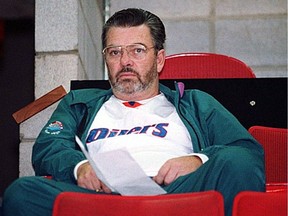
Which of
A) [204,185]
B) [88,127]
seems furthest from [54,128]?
[204,185]

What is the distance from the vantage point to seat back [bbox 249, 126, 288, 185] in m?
1.85

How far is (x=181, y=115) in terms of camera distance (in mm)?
1890

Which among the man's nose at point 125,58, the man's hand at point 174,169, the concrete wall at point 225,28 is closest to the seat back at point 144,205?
the man's hand at point 174,169

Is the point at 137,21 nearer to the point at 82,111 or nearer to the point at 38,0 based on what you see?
the point at 82,111

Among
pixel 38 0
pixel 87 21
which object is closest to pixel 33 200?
pixel 38 0

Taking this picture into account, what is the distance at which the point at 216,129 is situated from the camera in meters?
1.77

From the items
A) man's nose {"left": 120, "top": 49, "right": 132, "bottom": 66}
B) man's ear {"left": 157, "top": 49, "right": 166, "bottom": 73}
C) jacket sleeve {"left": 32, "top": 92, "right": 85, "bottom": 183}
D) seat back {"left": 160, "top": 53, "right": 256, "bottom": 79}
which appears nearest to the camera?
jacket sleeve {"left": 32, "top": 92, "right": 85, "bottom": 183}

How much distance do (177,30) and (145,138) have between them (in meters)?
2.14

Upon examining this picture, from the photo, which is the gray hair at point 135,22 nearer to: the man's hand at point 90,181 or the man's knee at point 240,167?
the man's hand at point 90,181

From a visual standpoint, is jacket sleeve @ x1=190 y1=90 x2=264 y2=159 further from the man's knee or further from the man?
the man's knee

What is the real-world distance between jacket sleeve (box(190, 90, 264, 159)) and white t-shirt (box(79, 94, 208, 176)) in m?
0.05

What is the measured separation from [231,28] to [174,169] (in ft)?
7.93

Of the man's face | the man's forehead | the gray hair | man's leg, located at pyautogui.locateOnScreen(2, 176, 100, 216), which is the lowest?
man's leg, located at pyautogui.locateOnScreen(2, 176, 100, 216)

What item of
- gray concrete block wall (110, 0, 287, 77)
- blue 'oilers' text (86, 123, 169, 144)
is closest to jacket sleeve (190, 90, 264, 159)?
blue 'oilers' text (86, 123, 169, 144)
